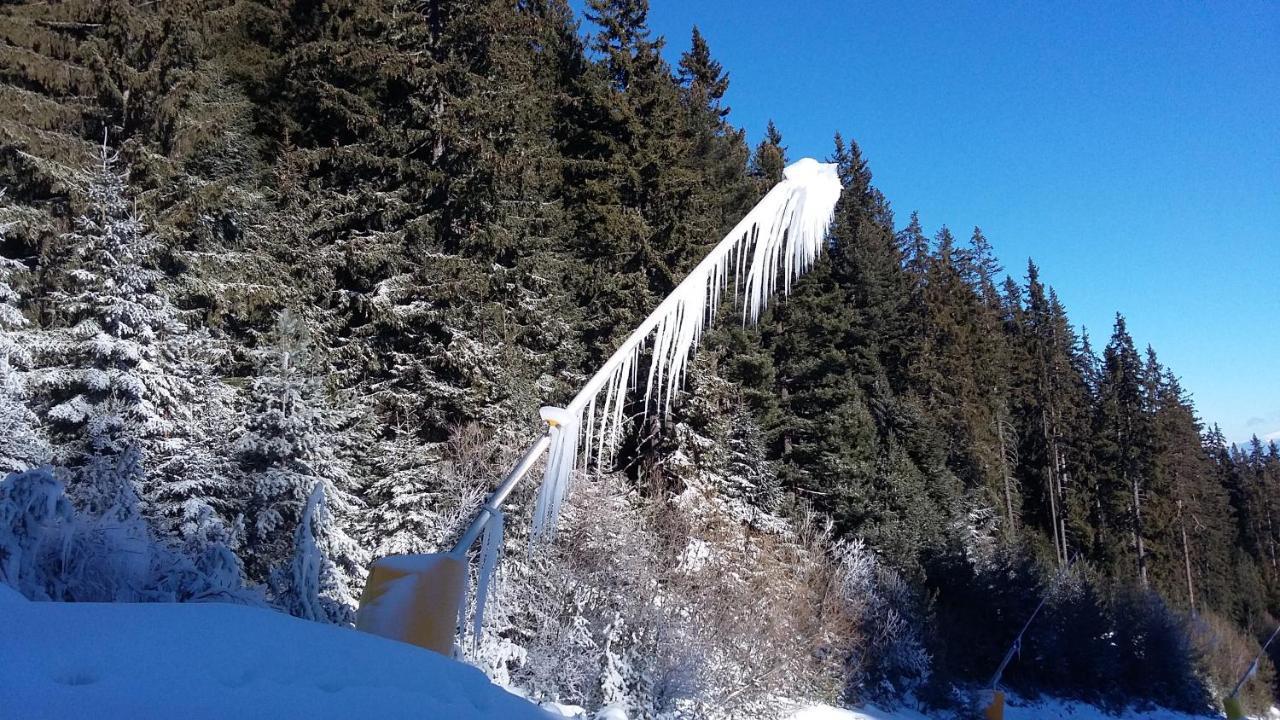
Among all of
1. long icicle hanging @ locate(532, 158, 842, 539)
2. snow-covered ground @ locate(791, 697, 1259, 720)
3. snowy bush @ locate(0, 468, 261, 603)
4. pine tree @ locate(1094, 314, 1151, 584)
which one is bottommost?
snow-covered ground @ locate(791, 697, 1259, 720)

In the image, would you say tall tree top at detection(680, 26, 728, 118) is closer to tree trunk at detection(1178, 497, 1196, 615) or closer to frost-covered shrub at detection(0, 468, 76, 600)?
frost-covered shrub at detection(0, 468, 76, 600)

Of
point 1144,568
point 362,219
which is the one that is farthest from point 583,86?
point 1144,568

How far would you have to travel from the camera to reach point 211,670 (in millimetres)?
2814

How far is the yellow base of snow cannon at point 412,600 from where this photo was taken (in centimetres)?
430

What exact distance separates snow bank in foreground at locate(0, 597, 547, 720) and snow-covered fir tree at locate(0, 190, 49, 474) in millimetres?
7899

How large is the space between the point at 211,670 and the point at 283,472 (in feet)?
33.7

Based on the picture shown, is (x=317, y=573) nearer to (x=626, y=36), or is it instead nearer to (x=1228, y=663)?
(x=626, y=36)

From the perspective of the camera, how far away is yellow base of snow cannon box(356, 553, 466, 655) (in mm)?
4297

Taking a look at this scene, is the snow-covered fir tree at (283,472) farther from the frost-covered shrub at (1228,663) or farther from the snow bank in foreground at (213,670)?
the frost-covered shrub at (1228,663)

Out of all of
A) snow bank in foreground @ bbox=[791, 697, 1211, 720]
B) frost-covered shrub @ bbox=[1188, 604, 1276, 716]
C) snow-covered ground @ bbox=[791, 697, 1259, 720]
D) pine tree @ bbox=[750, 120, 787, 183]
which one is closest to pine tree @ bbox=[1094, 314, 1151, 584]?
frost-covered shrub @ bbox=[1188, 604, 1276, 716]

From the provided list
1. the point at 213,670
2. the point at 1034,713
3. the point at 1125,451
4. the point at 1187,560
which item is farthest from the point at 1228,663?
the point at 213,670

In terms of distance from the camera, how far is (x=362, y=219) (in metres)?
17.4

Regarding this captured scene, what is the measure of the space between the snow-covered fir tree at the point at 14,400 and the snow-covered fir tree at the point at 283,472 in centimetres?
264

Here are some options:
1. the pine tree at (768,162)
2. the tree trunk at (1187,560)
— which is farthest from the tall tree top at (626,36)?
the tree trunk at (1187,560)
